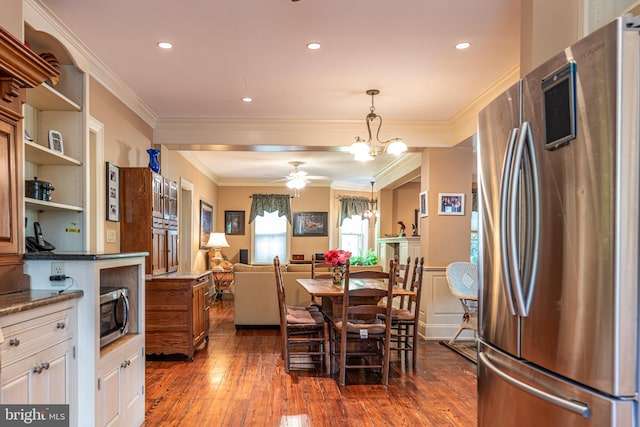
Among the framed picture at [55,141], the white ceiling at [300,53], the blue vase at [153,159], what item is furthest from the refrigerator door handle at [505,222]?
the blue vase at [153,159]

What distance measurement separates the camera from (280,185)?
405 inches

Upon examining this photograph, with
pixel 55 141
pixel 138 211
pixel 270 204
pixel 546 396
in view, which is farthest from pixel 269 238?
pixel 546 396

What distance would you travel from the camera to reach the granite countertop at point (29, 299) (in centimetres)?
156

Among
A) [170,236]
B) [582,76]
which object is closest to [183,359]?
[170,236]

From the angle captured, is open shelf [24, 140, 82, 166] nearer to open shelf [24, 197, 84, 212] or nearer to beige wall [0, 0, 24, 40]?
open shelf [24, 197, 84, 212]

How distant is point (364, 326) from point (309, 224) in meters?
6.70

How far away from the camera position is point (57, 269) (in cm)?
205

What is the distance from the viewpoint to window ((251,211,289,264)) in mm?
10203

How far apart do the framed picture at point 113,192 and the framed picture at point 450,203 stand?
3647mm

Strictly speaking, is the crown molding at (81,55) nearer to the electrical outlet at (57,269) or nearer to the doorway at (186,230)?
the electrical outlet at (57,269)

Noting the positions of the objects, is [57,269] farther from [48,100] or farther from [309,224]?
[309,224]

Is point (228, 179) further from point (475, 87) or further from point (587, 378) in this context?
point (587, 378)

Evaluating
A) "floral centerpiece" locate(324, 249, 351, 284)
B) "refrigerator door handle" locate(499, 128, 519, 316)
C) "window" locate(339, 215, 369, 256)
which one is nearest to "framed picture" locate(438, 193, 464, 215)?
"floral centerpiece" locate(324, 249, 351, 284)

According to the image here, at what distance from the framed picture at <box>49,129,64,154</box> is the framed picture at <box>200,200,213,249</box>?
5.20 metres
